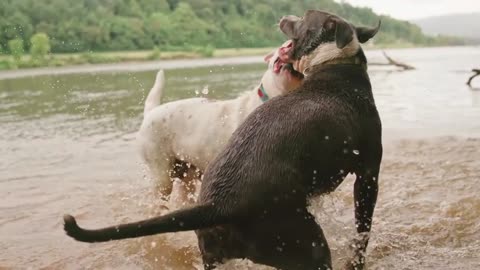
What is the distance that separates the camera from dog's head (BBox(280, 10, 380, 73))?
3.43 metres

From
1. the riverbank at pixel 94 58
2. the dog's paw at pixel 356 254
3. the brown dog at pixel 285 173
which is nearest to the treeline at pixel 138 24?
the riverbank at pixel 94 58

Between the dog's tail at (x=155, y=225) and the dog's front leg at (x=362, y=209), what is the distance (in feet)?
3.55

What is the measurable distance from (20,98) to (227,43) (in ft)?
A: 215

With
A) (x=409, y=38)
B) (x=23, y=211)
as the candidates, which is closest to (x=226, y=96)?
(x=23, y=211)

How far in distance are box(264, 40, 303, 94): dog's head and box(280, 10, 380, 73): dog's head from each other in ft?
0.56

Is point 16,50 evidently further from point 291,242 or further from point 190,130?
point 291,242

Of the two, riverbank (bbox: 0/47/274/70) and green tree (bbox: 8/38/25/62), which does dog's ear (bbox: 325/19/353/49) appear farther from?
green tree (bbox: 8/38/25/62)

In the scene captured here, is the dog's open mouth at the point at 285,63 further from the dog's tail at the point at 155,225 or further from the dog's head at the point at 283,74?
the dog's tail at the point at 155,225

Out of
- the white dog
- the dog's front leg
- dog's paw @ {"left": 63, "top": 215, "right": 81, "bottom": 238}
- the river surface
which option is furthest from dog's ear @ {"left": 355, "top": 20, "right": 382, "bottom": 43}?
dog's paw @ {"left": 63, "top": 215, "right": 81, "bottom": 238}

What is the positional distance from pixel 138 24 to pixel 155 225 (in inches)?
3449

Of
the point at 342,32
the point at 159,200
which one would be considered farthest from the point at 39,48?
the point at 342,32

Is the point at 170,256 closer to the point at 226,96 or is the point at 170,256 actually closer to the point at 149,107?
the point at 149,107

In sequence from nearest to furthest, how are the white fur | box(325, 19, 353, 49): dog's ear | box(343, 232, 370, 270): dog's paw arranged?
box(325, 19, 353, 49): dog's ear < the white fur < box(343, 232, 370, 270): dog's paw

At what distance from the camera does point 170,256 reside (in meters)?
4.87
